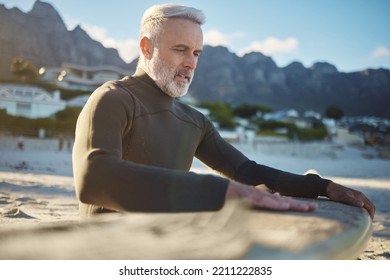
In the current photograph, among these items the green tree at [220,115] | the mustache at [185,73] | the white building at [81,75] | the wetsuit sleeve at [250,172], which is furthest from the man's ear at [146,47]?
the green tree at [220,115]

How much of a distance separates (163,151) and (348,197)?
737 mm

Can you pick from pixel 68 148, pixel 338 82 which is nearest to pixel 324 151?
pixel 68 148

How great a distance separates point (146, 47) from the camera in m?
1.67

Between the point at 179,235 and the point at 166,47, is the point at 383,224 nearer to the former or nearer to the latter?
the point at 166,47

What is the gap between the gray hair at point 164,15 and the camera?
155cm

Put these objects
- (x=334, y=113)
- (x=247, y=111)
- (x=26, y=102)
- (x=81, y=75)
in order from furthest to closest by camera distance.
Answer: (x=334, y=113), (x=247, y=111), (x=81, y=75), (x=26, y=102)

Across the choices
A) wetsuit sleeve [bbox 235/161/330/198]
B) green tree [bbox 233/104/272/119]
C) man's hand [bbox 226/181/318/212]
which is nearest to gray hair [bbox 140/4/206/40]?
wetsuit sleeve [bbox 235/161/330/198]

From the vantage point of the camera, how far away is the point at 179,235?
3.15ft

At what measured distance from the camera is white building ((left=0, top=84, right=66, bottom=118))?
18.3m

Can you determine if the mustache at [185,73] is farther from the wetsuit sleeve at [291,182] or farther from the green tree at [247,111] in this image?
the green tree at [247,111]

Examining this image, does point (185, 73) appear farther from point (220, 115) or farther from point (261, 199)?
point (220, 115)

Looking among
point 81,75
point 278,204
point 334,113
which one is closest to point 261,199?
point 278,204
